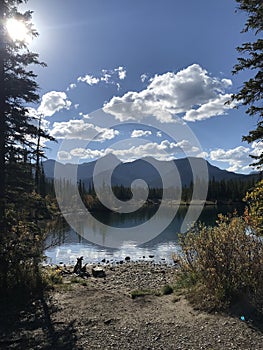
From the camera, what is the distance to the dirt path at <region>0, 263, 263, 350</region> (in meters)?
5.26

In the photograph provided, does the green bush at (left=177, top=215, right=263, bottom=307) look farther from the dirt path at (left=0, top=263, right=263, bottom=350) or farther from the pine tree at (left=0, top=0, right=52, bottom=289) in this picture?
the pine tree at (left=0, top=0, right=52, bottom=289)

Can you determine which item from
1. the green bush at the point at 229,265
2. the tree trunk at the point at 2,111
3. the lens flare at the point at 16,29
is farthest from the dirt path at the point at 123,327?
the lens flare at the point at 16,29

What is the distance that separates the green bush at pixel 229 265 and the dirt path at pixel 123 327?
26.2 inches

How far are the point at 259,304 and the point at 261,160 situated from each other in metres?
5.25

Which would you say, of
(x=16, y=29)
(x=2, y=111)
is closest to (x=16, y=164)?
(x=2, y=111)

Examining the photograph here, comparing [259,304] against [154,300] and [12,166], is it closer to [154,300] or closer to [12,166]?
[154,300]

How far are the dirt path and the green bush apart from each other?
665 millimetres

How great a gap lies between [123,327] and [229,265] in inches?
111

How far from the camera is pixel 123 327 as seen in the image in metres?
6.00

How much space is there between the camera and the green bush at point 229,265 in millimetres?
6789

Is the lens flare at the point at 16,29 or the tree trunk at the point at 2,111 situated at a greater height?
the lens flare at the point at 16,29

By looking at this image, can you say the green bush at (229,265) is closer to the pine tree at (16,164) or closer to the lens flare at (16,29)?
the pine tree at (16,164)

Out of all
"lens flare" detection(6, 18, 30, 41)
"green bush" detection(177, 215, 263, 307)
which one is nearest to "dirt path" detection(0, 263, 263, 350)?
"green bush" detection(177, 215, 263, 307)

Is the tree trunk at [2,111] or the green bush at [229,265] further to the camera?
the tree trunk at [2,111]
